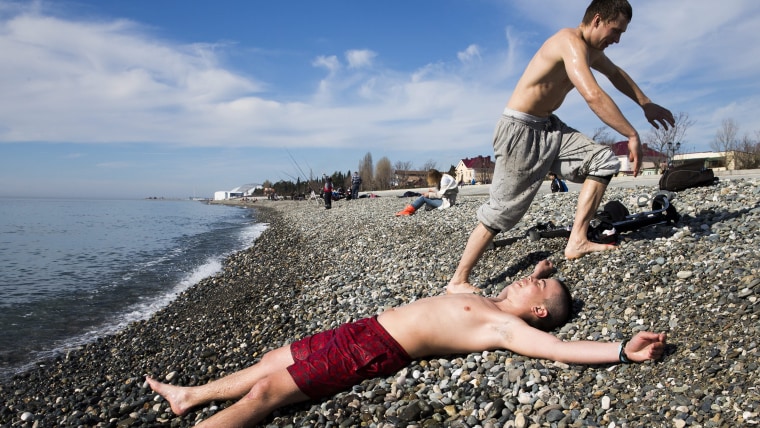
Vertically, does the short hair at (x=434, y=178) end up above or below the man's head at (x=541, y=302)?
above

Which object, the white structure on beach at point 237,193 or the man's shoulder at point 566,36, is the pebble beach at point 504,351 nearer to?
the man's shoulder at point 566,36

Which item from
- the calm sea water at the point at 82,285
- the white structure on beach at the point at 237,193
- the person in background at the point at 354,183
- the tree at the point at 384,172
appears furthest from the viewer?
the white structure on beach at the point at 237,193

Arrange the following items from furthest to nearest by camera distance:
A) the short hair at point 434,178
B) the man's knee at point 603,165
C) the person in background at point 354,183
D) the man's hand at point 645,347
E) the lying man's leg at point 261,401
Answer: the person in background at point 354,183, the short hair at point 434,178, the man's knee at point 603,165, the lying man's leg at point 261,401, the man's hand at point 645,347

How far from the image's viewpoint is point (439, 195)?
13594 mm

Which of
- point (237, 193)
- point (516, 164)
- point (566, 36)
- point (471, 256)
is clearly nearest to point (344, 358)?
point (471, 256)

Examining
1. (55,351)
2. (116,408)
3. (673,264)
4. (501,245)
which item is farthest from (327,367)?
(55,351)

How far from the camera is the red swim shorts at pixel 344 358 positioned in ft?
9.48

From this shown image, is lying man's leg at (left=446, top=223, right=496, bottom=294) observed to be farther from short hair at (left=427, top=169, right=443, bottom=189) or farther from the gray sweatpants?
short hair at (left=427, top=169, right=443, bottom=189)

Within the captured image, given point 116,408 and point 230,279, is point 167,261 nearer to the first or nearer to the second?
point 230,279

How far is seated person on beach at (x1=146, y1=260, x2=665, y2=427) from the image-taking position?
2.81 metres

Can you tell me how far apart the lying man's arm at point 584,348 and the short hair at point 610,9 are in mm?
2470

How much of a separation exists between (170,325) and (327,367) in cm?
394

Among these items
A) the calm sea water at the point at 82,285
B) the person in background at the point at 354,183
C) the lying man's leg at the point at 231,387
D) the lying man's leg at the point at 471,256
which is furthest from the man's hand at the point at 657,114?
the person in background at the point at 354,183

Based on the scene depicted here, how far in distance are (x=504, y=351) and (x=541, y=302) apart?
480mm
